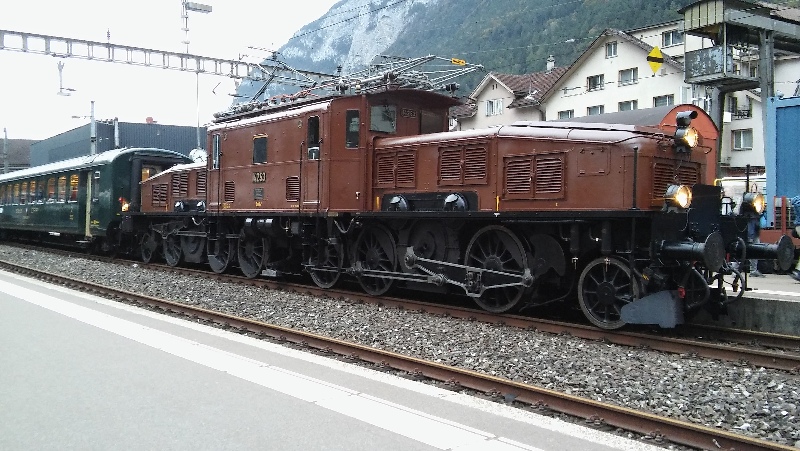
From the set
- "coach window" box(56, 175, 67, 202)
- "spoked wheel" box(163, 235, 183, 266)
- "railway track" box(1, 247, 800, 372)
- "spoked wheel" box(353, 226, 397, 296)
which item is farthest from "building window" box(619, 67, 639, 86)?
"railway track" box(1, 247, 800, 372)

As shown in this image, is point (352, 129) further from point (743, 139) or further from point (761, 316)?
point (743, 139)

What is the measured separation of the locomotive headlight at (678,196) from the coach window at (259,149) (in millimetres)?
8427

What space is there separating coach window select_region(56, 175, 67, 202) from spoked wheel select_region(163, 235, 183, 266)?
299 inches

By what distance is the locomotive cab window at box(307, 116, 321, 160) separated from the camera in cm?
1242

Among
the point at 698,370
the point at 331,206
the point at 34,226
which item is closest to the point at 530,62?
the point at 34,226

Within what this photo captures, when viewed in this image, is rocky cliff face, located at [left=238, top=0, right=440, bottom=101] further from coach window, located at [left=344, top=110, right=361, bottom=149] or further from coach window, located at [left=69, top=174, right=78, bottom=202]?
coach window, located at [left=344, top=110, right=361, bottom=149]

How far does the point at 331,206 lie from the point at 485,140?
3.48 meters

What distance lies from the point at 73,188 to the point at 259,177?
1168 centimetres

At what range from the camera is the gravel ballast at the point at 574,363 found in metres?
5.53

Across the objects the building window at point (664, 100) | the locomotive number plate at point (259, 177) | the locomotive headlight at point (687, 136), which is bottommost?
the locomotive number plate at point (259, 177)

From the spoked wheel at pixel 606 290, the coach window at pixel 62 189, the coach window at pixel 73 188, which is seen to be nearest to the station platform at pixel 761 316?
the spoked wheel at pixel 606 290

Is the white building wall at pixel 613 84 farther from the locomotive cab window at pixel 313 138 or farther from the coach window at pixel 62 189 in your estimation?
the locomotive cab window at pixel 313 138

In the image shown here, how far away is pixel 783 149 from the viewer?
57.2 feet

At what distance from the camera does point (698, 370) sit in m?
6.89
